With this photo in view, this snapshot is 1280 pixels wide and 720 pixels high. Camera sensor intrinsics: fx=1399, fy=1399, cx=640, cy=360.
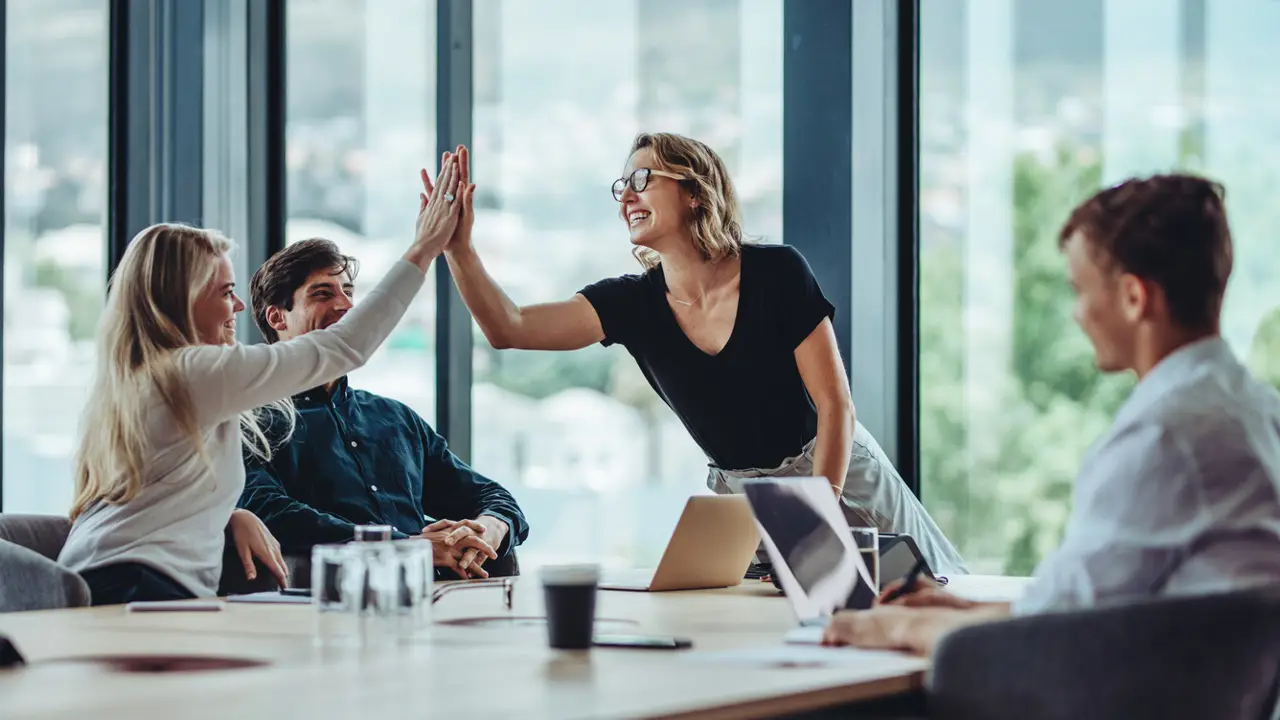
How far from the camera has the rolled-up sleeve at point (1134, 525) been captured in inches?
Result: 58.6

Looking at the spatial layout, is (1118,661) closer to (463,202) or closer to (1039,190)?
(463,202)

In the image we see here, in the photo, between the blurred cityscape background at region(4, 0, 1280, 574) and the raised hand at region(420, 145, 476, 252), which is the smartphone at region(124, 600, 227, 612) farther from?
the blurred cityscape background at region(4, 0, 1280, 574)

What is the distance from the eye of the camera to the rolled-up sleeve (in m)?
1.49

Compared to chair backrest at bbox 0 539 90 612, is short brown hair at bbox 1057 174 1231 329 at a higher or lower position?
higher

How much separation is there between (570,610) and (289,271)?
1.68m

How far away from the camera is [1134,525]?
1.50m

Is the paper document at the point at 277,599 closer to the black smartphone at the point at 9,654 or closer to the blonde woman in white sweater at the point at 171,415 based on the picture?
the blonde woman in white sweater at the point at 171,415

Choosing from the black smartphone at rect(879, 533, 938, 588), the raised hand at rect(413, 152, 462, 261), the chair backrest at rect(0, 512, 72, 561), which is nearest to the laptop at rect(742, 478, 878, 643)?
the black smartphone at rect(879, 533, 938, 588)

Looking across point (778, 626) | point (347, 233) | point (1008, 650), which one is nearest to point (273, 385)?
point (778, 626)

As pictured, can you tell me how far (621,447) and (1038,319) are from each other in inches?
54.9

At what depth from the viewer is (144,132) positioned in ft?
15.2

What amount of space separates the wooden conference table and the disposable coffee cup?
3 cm

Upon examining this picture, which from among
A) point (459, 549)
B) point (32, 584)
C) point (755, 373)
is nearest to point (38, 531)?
point (32, 584)

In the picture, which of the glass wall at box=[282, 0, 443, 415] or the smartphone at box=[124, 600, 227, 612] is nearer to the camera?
the smartphone at box=[124, 600, 227, 612]
